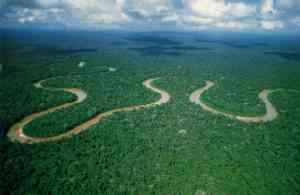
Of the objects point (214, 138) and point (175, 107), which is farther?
point (175, 107)

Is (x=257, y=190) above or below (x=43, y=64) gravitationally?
below

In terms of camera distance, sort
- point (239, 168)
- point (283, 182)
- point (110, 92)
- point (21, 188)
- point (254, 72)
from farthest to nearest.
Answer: point (254, 72), point (110, 92), point (239, 168), point (283, 182), point (21, 188)

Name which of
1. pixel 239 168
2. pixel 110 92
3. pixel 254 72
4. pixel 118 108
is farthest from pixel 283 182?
pixel 254 72

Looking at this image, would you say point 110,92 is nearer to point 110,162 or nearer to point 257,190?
point 110,162

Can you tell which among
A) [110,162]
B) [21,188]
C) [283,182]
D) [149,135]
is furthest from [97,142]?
[283,182]

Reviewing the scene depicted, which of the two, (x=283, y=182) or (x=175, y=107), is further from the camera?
(x=175, y=107)

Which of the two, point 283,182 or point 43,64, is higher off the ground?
point 43,64

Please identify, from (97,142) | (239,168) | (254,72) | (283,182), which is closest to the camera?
(283,182)

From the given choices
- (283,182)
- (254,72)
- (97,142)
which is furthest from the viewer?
(254,72)

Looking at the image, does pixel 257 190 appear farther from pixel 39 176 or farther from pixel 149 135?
pixel 39 176
